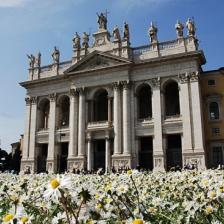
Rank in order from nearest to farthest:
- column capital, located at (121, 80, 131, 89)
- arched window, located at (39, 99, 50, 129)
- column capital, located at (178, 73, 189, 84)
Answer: column capital, located at (178, 73, 189, 84)
column capital, located at (121, 80, 131, 89)
arched window, located at (39, 99, 50, 129)

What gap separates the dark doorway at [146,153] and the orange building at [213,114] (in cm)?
619

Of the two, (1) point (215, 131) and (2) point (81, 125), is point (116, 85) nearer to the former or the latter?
(2) point (81, 125)

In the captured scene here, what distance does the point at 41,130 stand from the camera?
43.3 m

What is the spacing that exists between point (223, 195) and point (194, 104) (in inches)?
1285

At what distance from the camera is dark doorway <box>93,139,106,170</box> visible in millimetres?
38594

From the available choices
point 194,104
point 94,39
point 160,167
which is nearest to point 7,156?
point 94,39

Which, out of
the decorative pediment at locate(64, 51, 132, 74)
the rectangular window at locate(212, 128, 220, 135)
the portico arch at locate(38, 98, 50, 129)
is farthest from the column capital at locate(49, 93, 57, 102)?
the rectangular window at locate(212, 128, 220, 135)

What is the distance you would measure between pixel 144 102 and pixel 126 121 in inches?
172

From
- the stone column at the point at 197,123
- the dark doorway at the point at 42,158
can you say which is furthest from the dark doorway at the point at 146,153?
the dark doorway at the point at 42,158

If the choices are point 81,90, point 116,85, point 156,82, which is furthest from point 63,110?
point 156,82

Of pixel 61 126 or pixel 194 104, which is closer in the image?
pixel 194 104

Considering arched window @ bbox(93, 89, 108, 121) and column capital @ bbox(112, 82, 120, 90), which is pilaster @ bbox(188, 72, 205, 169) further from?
arched window @ bbox(93, 89, 108, 121)

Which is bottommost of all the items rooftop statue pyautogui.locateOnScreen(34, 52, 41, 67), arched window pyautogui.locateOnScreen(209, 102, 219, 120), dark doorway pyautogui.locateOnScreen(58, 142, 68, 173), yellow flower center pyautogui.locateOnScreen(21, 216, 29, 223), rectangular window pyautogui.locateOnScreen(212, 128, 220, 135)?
yellow flower center pyautogui.locateOnScreen(21, 216, 29, 223)

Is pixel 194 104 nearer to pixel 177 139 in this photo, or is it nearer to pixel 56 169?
pixel 177 139
